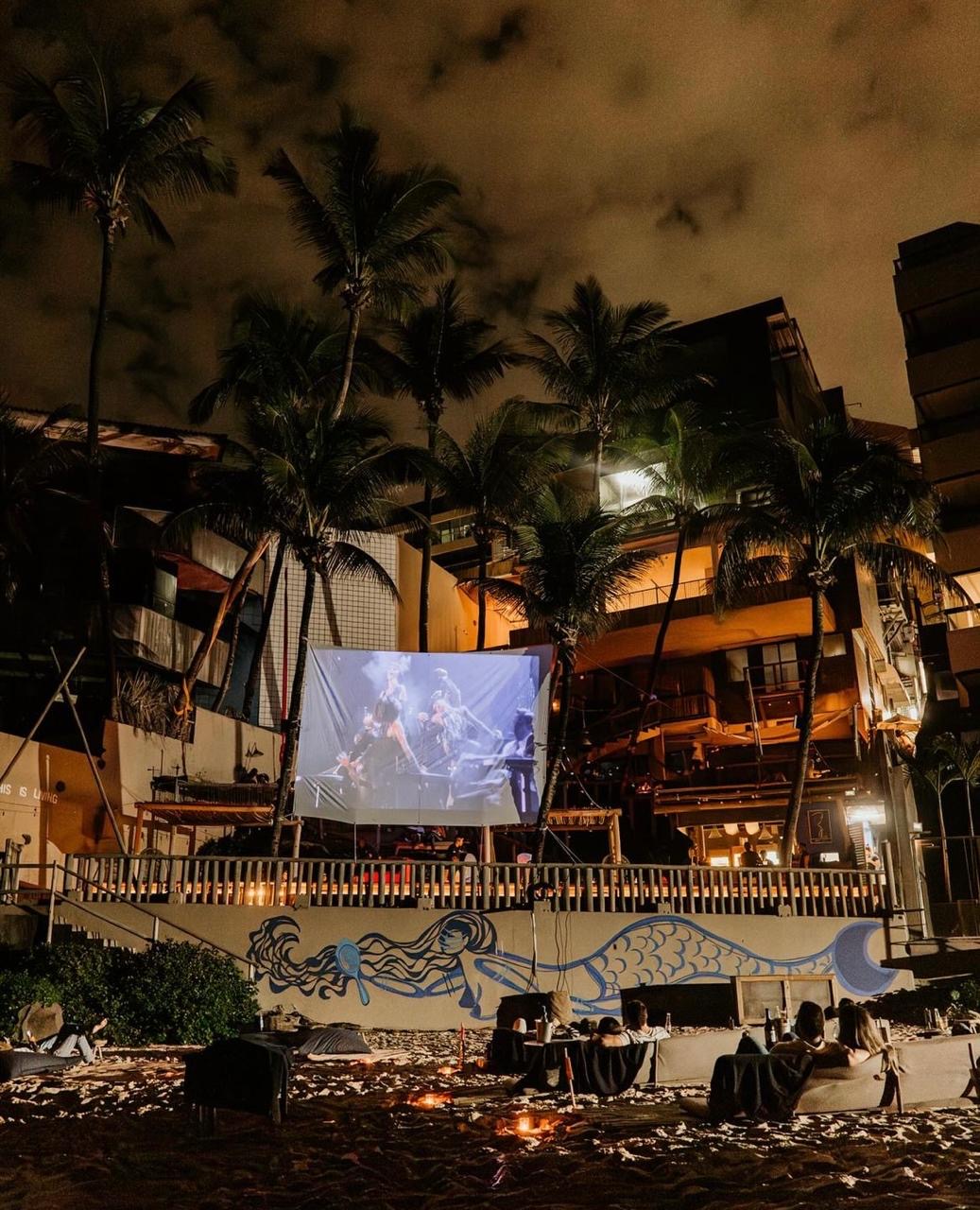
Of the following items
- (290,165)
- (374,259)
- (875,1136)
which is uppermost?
(290,165)

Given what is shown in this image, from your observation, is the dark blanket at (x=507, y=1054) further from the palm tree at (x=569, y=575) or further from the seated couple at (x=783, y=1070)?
the palm tree at (x=569, y=575)

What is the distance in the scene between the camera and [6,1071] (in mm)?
12234

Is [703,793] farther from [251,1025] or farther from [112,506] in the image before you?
[112,506]

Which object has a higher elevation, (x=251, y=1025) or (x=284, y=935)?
(x=284, y=935)

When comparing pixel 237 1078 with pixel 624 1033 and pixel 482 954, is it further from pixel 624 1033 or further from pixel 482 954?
pixel 482 954

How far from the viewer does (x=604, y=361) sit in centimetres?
3102

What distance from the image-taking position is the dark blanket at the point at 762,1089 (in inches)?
384

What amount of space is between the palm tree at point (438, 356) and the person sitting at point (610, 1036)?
22.0m

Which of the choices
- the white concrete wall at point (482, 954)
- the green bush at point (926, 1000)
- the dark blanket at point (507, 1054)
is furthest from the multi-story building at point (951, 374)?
the dark blanket at point (507, 1054)

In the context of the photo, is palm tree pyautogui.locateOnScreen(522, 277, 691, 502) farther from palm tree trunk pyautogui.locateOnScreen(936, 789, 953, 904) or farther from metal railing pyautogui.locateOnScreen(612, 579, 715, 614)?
palm tree trunk pyautogui.locateOnScreen(936, 789, 953, 904)

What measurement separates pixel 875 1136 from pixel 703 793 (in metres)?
20.5

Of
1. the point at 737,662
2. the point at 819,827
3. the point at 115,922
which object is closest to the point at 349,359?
the point at 737,662

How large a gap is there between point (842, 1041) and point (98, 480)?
2287 centimetres

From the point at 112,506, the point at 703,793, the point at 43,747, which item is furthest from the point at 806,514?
the point at 112,506
